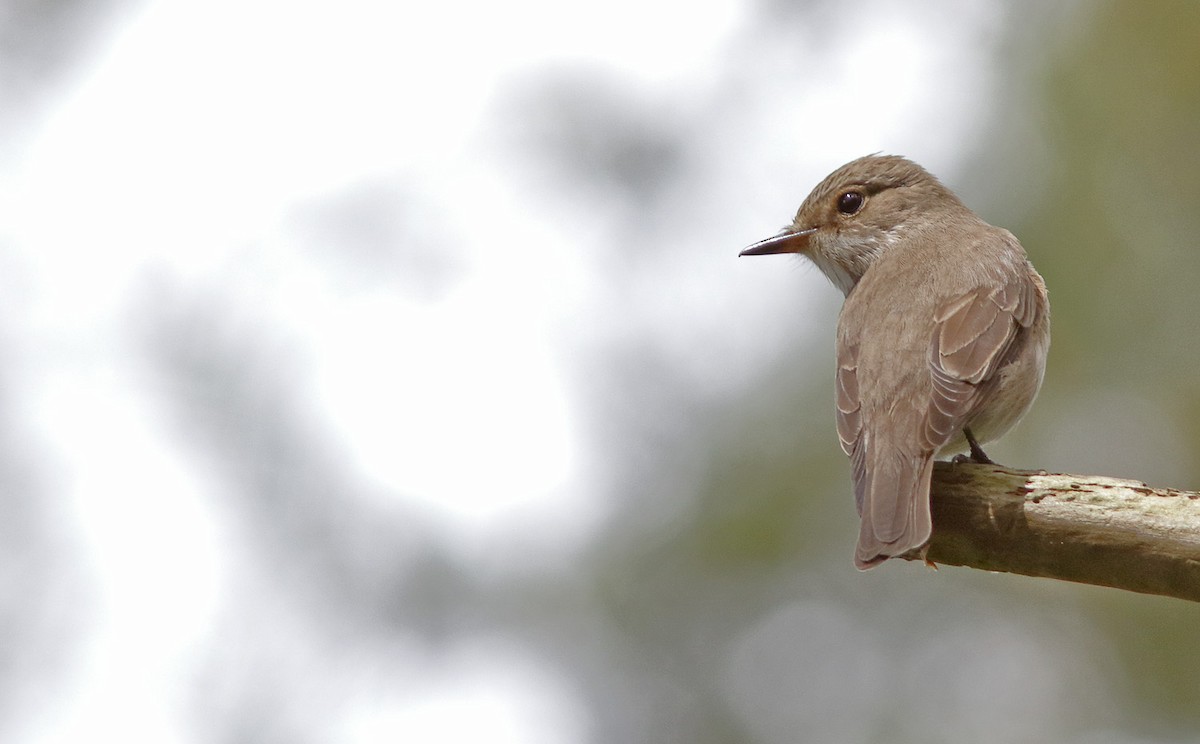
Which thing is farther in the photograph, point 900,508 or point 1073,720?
point 1073,720

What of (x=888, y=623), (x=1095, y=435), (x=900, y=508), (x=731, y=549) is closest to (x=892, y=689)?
(x=888, y=623)

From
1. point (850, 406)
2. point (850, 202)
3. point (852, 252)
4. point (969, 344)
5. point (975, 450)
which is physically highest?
point (850, 202)

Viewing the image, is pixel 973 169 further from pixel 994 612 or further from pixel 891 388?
pixel 891 388

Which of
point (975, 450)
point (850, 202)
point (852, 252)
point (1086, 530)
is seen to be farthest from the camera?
point (850, 202)

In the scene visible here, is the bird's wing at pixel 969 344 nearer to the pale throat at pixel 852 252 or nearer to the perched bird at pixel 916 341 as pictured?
the perched bird at pixel 916 341

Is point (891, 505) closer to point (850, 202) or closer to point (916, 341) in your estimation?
point (916, 341)

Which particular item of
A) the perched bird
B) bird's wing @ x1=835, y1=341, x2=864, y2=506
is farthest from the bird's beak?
bird's wing @ x1=835, y1=341, x2=864, y2=506

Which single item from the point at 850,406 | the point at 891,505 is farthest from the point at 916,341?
the point at 891,505
